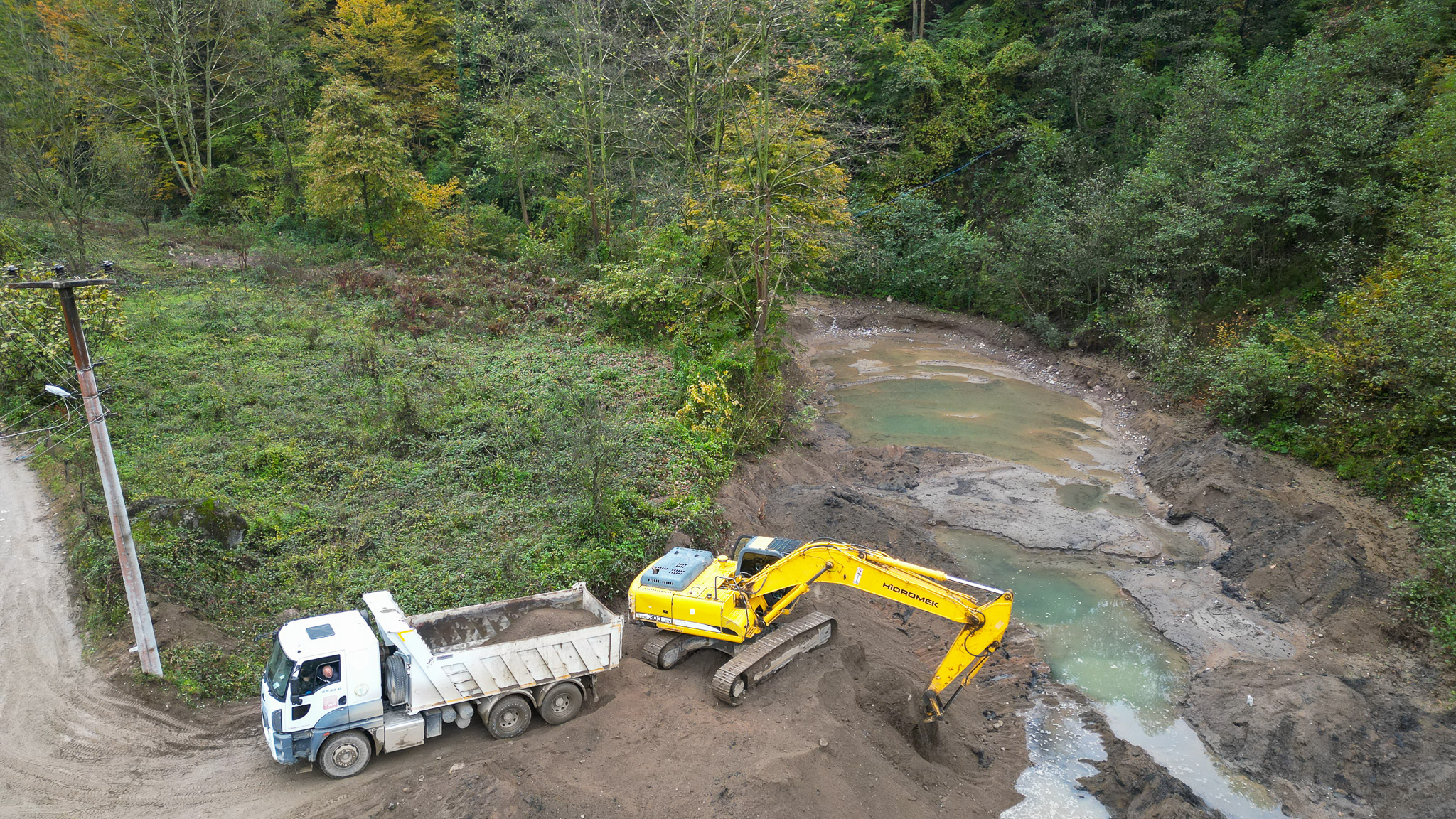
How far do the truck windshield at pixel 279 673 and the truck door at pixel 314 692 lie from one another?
124 mm

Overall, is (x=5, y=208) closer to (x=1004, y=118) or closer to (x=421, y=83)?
(x=421, y=83)

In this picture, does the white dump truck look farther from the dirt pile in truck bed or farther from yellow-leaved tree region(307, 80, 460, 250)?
yellow-leaved tree region(307, 80, 460, 250)

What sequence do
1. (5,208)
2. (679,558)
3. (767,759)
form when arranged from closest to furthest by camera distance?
(767,759)
(679,558)
(5,208)

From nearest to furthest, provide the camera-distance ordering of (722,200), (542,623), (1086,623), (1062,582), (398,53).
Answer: (542,623) < (1086,623) < (1062,582) < (722,200) < (398,53)

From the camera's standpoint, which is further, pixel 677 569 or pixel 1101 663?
pixel 1101 663

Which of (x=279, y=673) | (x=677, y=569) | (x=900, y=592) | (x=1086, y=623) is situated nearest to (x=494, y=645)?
(x=279, y=673)

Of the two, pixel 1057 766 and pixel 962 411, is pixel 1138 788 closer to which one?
pixel 1057 766

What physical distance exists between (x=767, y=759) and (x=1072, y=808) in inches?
168

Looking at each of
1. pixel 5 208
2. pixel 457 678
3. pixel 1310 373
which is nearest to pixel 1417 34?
pixel 1310 373

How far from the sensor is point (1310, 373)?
56.1 ft

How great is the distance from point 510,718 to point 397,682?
1.51m

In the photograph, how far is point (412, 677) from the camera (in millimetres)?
9172

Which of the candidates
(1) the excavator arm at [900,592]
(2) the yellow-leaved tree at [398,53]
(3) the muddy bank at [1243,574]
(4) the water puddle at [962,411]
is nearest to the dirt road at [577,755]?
(1) the excavator arm at [900,592]

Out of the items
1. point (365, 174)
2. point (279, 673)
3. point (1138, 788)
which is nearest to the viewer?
point (279, 673)
